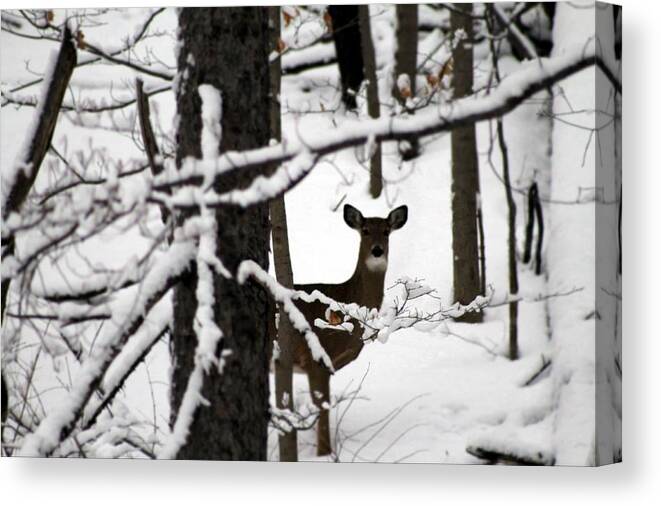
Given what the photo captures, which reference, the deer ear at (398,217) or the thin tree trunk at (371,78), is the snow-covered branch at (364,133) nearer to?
the thin tree trunk at (371,78)

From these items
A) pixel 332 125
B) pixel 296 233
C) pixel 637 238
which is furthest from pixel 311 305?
pixel 637 238

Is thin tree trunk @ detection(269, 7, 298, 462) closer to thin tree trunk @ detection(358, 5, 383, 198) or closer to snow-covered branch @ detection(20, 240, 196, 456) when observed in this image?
thin tree trunk @ detection(358, 5, 383, 198)

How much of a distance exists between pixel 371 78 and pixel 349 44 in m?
0.16

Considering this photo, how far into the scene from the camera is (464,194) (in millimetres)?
4223

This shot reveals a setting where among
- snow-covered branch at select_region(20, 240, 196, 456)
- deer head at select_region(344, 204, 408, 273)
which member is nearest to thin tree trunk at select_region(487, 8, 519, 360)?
deer head at select_region(344, 204, 408, 273)

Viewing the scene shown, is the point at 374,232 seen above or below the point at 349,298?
above

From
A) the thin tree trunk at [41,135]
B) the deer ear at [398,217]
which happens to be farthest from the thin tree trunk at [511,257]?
the thin tree trunk at [41,135]

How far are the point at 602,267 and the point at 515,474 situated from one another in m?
0.83

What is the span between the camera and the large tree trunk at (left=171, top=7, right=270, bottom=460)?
12.9 feet

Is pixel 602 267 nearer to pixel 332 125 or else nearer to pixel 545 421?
pixel 545 421

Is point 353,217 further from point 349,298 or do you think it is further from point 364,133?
point 364,133

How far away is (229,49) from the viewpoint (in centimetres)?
397

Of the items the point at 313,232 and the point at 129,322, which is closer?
the point at 129,322

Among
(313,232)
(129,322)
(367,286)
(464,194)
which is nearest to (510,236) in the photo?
(464,194)
